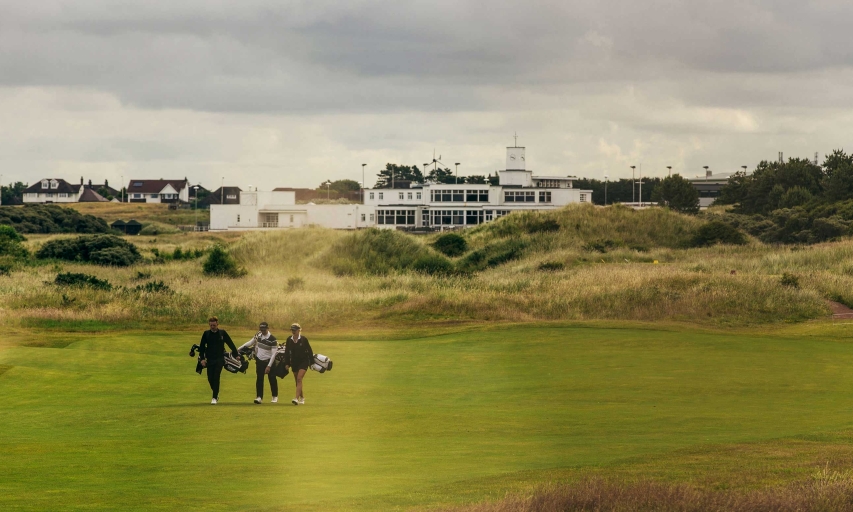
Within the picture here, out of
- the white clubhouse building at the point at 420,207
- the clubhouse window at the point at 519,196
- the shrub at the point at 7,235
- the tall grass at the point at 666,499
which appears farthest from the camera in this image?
the clubhouse window at the point at 519,196

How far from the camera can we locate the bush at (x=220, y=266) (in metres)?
73.6

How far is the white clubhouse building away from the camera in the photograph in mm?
140875

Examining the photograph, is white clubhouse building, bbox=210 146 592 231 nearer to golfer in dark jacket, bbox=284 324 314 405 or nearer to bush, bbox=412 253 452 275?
bush, bbox=412 253 452 275

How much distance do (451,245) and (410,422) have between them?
2947 inches

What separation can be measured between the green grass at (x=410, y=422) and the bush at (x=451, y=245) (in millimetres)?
57871

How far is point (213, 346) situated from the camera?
22625 mm

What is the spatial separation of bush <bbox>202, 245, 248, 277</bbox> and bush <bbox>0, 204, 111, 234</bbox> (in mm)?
68583

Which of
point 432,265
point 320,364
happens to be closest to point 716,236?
point 432,265

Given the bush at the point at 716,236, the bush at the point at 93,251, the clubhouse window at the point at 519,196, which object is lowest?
the bush at the point at 93,251

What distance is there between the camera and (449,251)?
94.8 m

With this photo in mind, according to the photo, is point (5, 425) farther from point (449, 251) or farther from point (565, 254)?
point (449, 251)

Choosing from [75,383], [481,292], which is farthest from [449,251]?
[75,383]

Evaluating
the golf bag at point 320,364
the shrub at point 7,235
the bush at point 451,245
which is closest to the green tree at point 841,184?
the bush at point 451,245

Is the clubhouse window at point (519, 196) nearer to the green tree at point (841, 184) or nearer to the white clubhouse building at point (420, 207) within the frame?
the white clubhouse building at point (420, 207)
